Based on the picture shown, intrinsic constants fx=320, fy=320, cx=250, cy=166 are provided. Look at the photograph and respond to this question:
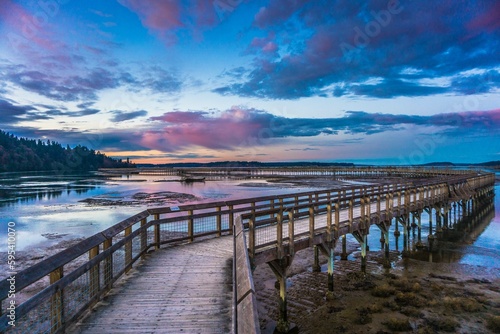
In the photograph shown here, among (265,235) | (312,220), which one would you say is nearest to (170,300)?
(265,235)

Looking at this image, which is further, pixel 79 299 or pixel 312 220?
pixel 312 220

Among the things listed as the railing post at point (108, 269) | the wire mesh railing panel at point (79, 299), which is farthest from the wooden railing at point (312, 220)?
the wire mesh railing panel at point (79, 299)

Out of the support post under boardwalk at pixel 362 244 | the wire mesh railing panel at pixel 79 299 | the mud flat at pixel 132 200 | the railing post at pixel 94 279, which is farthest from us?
the mud flat at pixel 132 200

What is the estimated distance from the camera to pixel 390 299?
11.2 meters

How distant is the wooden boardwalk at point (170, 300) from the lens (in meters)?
4.61

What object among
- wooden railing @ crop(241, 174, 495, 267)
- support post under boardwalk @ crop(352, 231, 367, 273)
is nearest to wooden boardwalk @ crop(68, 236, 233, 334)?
wooden railing @ crop(241, 174, 495, 267)

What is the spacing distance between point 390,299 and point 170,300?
8747mm

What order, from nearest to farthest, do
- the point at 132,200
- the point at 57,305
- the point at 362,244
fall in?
the point at 57,305 < the point at 362,244 < the point at 132,200

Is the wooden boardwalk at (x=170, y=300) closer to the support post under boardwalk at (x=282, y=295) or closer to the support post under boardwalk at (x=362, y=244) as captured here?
the support post under boardwalk at (x=282, y=295)

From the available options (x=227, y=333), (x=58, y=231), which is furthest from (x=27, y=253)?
(x=227, y=333)

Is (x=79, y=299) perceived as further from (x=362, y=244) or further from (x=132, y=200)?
(x=132, y=200)

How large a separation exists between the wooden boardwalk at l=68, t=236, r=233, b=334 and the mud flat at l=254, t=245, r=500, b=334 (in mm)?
3749

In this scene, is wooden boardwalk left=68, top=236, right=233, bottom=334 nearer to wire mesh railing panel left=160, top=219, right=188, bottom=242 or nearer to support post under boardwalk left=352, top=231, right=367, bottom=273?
support post under boardwalk left=352, top=231, right=367, bottom=273

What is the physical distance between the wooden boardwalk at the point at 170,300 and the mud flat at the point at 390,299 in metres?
3.75
